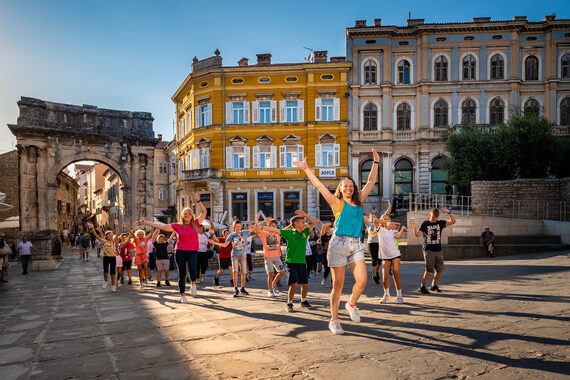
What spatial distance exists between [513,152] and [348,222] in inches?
953

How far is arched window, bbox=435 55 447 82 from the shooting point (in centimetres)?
3375

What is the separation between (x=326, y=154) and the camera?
34.5 meters

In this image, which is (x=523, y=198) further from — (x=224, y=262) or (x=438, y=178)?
(x=224, y=262)

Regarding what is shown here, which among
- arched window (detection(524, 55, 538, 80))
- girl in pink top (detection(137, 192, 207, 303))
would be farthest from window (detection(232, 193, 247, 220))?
girl in pink top (detection(137, 192, 207, 303))

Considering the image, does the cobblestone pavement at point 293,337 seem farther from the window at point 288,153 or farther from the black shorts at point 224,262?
the window at point 288,153

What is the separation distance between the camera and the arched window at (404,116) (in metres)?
34.1

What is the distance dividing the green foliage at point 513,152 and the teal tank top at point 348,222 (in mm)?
23625

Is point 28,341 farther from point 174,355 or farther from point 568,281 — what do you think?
point 568,281

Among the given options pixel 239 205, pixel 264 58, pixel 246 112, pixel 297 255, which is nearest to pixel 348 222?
pixel 297 255

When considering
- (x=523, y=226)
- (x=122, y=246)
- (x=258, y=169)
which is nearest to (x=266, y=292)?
(x=122, y=246)

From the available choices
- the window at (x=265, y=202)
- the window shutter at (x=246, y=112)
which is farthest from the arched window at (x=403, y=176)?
the window shutter at (x=246, y=112)

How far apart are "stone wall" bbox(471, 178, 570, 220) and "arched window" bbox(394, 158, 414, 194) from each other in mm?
10869

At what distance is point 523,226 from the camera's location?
20.4 metres

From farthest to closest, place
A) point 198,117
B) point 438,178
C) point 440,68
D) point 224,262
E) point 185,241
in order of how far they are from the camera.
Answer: point 198,117
point 438,178
point 440,68
point 224,262
point 185,241
